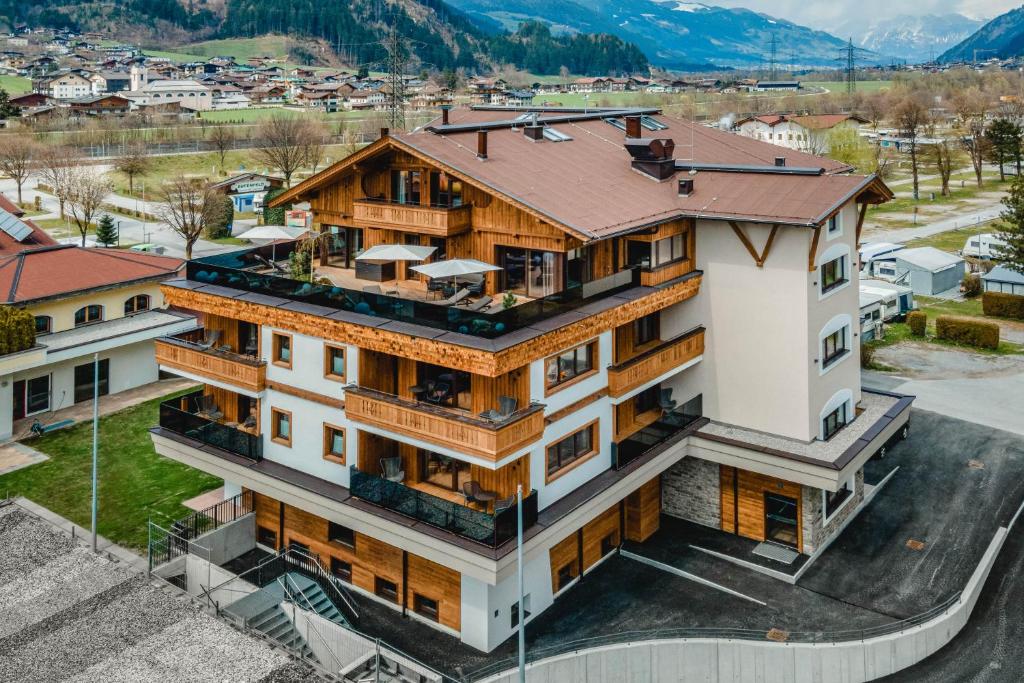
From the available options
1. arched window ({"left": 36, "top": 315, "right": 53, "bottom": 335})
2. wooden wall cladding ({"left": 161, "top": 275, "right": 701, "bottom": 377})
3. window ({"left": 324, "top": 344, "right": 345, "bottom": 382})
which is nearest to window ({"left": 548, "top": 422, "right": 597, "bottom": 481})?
wooden wall cladding ({"left": 161, "top": 275, "right": 701, "bottom": 377})

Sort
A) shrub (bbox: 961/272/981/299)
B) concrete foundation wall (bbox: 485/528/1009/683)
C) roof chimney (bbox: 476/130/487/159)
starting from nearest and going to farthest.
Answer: concrete foundation wall (bbox: 485/528/1009/683) < roof chimney (bbox: 476/130/487/159) < shrub (bbox: 961/272/981/299)

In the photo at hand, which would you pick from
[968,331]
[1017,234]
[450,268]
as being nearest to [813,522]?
[450,268]

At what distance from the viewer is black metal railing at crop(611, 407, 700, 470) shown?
25484 mm

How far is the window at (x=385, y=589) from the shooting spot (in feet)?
80.8

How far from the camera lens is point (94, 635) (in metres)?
21.5

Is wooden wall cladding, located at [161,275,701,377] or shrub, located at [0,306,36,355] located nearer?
wooden wall cladding, located at [161,275,701,377]

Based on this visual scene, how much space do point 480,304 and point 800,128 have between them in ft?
370

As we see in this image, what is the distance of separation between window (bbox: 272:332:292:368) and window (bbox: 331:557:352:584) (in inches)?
237

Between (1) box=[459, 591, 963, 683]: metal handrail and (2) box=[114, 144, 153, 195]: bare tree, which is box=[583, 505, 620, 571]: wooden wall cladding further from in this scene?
(2) box=[114, 144, 153, 195]: bare tree

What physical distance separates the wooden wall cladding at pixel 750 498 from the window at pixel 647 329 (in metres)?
4.77

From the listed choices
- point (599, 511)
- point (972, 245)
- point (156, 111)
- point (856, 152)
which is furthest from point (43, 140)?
point (599, 511)

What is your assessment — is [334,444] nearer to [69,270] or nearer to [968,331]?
[69,270]

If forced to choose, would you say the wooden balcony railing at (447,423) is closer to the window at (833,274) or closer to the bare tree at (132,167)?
the window at (833,274)

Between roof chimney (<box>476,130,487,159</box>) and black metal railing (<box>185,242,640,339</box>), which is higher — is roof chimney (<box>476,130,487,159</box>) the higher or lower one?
the higher one
